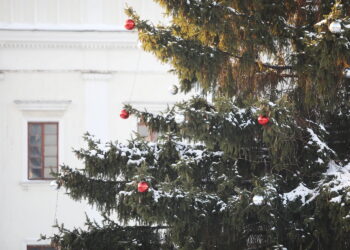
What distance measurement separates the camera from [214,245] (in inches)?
412

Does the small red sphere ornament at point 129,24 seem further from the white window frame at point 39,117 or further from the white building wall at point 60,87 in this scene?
the white window frame at point 39,117


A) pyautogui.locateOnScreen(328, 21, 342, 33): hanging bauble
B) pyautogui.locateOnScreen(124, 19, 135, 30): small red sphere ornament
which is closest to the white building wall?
pyautogui.locateOnScreen(124, 19, 135, 30): small red sphere ornament

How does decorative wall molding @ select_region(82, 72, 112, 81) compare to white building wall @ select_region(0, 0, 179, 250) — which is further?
decorative wall molding @ select_region(82, 72, 112, 81)

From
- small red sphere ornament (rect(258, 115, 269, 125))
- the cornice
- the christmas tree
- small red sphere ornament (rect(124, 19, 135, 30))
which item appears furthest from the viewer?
the cornice

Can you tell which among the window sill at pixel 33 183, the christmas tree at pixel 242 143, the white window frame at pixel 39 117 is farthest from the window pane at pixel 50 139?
the christmas tree at pixel 242 143

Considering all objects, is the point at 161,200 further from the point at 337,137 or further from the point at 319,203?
Result: the point at 337,137

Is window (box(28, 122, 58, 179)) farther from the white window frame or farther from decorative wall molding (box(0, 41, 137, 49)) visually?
decorative wall molding (box(0, 41, 137, 49))

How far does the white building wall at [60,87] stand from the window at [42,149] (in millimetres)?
133

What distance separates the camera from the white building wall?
18.1 metres

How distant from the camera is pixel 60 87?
18219mm

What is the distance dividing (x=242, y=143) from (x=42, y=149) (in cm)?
888

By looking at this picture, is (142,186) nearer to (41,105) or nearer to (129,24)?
(129,24)

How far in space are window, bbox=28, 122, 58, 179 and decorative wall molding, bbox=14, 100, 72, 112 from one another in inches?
12.7

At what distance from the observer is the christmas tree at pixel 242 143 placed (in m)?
9.46
